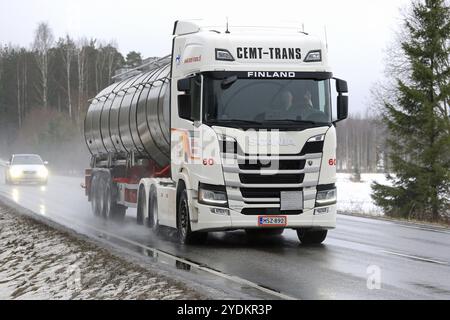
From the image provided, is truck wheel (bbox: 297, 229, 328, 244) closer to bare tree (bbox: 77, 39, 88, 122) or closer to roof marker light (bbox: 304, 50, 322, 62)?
roof marker light (bbox: 304, 50, 322, 62)

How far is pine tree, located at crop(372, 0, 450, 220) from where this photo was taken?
93.2ft

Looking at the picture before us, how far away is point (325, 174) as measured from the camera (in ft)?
44.7

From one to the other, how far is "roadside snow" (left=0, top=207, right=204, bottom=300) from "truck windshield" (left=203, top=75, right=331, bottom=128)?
302cm

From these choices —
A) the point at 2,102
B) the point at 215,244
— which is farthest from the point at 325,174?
the point at 2,102

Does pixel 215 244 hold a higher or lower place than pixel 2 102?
lower

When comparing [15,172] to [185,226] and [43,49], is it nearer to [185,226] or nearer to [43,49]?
[185,226]

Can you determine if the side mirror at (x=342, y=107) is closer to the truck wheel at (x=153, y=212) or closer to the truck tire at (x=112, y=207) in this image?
the truck wheel at (x=153, y=212)

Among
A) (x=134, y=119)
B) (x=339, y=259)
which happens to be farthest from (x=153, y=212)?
(x=339, y=259)

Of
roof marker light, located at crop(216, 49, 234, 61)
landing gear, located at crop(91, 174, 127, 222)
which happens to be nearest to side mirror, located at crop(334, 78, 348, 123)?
roof marker light, located at crop(216, 49, 234, 61)

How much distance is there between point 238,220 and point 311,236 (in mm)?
2025

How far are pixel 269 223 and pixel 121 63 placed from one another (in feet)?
266

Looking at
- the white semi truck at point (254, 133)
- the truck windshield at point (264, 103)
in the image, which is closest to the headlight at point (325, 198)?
the white semi truck at point (254, 133)

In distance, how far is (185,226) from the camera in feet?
47.3
